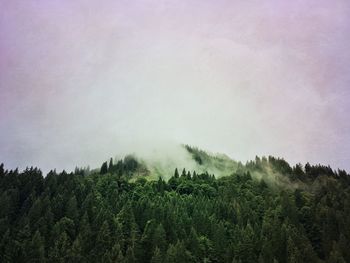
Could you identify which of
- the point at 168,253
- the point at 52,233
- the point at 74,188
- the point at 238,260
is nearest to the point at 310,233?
the point at 238,260

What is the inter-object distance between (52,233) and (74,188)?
48.7 meters

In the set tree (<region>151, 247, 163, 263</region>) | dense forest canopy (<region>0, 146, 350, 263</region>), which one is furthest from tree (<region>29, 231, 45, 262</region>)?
tree (<region>151, 247, 163, 263</region>)

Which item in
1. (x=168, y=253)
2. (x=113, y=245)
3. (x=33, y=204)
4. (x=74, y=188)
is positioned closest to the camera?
(x=168, y=253)

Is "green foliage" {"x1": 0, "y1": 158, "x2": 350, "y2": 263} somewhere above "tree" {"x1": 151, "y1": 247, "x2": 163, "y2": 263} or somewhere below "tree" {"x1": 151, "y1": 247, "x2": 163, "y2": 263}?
above

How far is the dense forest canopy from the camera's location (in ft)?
356

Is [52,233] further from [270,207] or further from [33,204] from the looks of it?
[270,207]

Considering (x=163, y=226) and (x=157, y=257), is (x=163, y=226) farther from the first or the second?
(x=157, y=257)

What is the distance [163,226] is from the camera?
132 m

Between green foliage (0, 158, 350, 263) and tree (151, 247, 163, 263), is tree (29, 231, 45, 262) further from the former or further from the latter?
tree (151, 247, 163, 263)

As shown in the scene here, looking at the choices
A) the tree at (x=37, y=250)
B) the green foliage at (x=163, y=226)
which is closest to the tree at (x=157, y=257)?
the green foliage at (x=163, y=226)

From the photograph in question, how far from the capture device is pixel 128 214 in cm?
13925

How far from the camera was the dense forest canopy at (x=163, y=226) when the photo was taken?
10856 centimetres

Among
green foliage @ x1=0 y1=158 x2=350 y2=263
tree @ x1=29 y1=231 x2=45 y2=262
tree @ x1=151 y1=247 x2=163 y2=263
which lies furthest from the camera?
green foliage @ x1=0 y1=158 x2=350 y2=263

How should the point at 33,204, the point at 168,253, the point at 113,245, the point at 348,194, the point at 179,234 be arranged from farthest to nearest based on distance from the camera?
the point at 348,194 → the point at 33,204 → the point at 179,234 → the point at 113,245 → the point at 168,253
